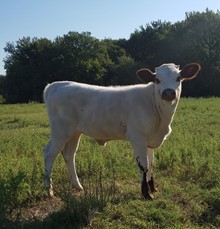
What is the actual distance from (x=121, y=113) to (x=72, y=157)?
138cm

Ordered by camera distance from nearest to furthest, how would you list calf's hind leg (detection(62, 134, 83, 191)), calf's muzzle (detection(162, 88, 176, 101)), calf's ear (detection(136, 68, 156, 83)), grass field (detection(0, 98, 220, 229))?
grass field (detection(0, 98, 220, 229)) < calf's muzzle (detection(162, 88, 176, 101)) < calf's ear (detection(136, 68, 156, 83)) < calf's hind leg (detection(62, 134, 83, 191))

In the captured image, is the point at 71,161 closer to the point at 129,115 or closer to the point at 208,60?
the point at 129,115

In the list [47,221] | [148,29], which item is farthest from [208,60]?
[47,221]

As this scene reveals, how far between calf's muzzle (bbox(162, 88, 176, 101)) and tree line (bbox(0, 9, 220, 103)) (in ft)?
145

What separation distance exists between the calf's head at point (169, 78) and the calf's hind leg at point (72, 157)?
6.12 ft

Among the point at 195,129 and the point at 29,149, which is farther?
the point at 195,129

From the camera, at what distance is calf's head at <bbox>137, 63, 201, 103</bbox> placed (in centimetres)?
609

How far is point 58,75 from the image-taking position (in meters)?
57.7

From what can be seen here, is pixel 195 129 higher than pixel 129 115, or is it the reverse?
pixel 129 115

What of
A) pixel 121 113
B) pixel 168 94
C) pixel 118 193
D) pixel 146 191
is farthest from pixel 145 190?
pixel 168 94

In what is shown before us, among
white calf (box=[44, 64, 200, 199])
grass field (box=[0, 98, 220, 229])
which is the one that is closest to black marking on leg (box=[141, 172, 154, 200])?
white calf (box=[44, 64, 200, 199])

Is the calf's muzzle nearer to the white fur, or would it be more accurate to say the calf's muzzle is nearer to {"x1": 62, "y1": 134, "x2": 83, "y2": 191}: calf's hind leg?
the white fur

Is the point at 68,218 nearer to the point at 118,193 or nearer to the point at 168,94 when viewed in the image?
the point at 118,193

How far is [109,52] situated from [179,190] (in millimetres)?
61615
